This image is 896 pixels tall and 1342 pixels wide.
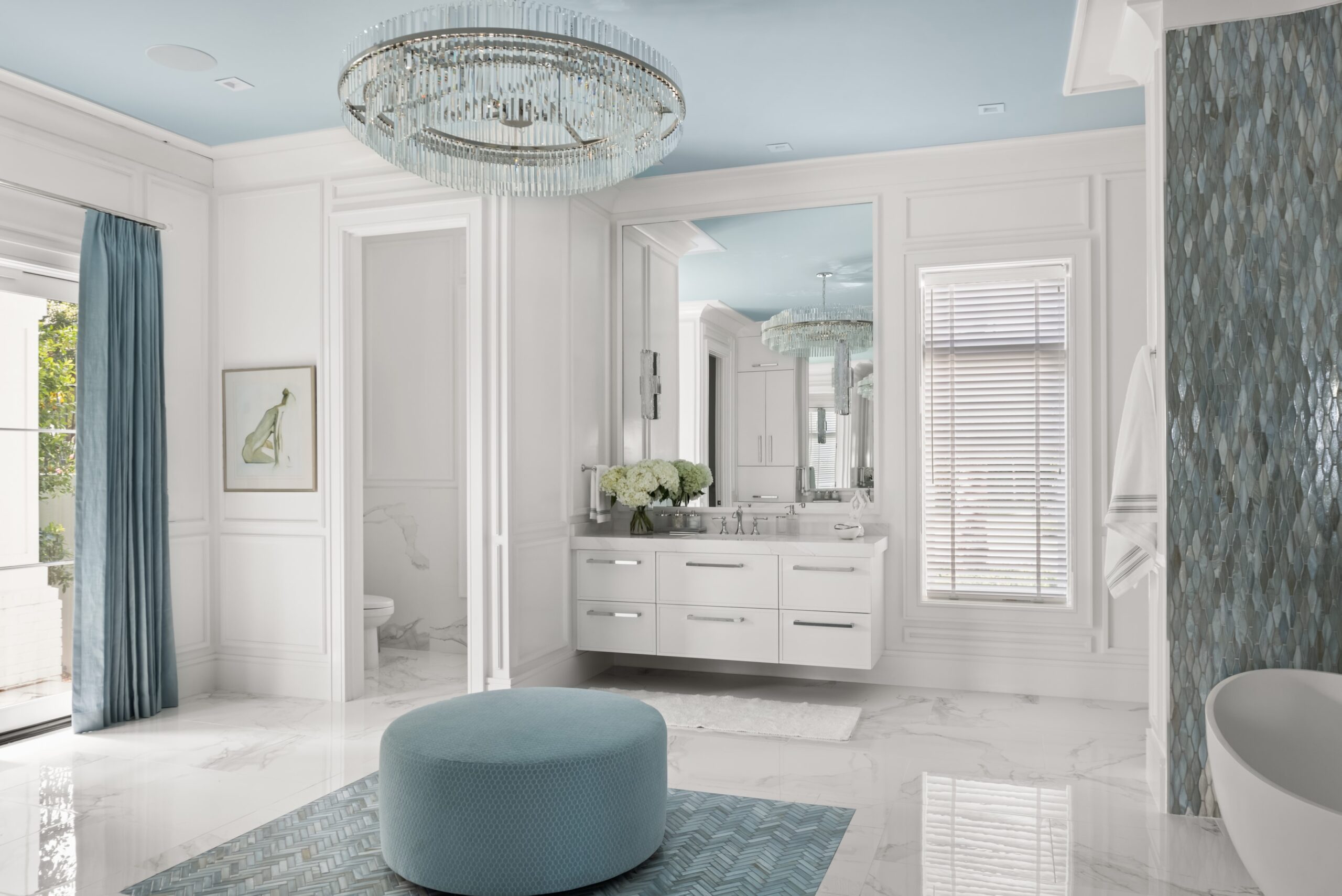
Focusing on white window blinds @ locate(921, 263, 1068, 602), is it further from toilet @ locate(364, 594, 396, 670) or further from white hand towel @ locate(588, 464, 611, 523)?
toilet @ locate(364, 594, 396, 670)

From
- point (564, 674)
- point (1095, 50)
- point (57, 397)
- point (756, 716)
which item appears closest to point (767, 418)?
point (756, 716)

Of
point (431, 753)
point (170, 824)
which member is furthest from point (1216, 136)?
point (170, 824)

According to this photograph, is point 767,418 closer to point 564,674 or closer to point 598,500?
point 598,500

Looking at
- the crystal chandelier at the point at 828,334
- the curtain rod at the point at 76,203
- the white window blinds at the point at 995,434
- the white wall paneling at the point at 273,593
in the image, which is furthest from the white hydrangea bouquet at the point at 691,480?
the curtain rod at the point at 76,203

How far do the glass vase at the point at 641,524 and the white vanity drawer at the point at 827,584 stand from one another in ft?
2.87

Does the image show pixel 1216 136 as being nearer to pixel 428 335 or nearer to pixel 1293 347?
pixel 1293 347

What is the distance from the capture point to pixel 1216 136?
2.92 m

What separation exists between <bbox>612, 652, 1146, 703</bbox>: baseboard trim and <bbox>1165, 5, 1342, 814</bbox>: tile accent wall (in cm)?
158

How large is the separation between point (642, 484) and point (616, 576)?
0.47 metres

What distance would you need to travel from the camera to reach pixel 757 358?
4918mm

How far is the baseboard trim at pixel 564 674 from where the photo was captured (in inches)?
170

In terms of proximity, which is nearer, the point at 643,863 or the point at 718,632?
the point at 643,863

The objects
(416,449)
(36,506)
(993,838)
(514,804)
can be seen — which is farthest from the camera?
(416,449)

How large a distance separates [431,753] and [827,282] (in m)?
3.22
